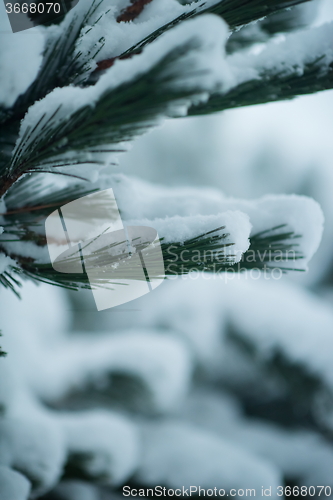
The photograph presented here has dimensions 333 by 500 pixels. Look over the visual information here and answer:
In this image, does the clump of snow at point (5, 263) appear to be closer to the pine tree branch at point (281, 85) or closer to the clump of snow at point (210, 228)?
the clump of snow at point (210, 228)

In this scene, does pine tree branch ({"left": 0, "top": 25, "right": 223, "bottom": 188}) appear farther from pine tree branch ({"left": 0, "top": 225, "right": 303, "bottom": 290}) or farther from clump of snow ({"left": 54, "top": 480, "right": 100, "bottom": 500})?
clump of snow ({"left": 54, "top": 480, "right": 100, "bottom": 500})

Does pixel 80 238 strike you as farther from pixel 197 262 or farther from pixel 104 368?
pixel 104 368

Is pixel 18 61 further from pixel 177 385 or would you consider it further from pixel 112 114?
pixel 177 385

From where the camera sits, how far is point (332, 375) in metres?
1.45

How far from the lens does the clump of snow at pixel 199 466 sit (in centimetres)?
108

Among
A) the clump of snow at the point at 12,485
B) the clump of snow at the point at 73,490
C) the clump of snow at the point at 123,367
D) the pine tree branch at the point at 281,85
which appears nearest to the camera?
the pine tree branch at the point at 281,85

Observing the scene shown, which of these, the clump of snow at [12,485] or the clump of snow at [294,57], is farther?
the clump of snow at [12,485]

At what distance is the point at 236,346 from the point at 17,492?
169 cm

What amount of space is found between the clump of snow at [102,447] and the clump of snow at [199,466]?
0.14 meters

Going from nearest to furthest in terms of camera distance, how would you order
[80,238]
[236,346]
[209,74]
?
[209,74], [80,238], [236,346]

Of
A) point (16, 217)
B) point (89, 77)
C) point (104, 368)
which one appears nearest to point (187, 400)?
point (104, 368)

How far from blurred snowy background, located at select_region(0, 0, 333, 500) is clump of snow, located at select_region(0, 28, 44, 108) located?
0.85 feet

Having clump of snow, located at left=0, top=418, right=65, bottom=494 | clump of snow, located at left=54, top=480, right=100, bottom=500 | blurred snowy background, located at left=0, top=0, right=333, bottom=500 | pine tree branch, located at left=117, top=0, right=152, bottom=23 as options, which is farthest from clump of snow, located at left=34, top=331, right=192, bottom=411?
pine tree branch, located at left=117, top=0, right=152, bottom=23

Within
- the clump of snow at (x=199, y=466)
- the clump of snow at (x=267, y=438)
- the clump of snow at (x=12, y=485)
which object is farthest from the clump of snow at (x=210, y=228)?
the clump of snow at (x=267, y=438)
